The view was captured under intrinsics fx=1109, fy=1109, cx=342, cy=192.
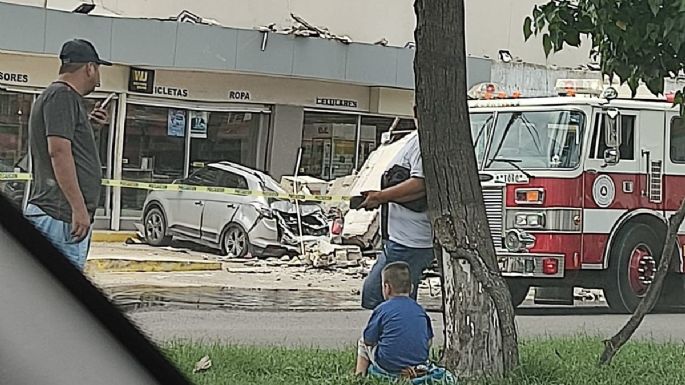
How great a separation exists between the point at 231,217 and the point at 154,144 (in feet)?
12.5

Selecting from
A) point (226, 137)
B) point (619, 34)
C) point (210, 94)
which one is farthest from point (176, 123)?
point (619, 34)

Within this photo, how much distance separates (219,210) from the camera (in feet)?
55.7

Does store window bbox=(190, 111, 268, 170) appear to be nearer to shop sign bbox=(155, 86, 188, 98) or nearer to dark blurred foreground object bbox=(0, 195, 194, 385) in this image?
shop sign bbox=(155, 86, 188, 98)

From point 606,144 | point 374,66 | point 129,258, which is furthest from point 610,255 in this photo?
point 374,66

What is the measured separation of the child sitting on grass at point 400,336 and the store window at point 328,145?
14.8 metres

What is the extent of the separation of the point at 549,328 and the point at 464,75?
4.72 meters

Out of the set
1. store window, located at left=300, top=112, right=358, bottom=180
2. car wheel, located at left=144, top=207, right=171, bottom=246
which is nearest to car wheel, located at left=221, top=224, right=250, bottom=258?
car wheel, located at left=144, top=207, right=171, bottom=246

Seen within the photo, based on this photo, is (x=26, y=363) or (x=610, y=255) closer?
(x=26, y=363)

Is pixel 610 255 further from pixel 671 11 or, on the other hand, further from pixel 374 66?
pixel 374 66

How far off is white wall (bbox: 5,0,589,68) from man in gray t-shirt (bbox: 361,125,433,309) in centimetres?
1232

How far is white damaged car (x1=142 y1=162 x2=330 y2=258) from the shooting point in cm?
1666

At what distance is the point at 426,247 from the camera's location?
21.9 feet

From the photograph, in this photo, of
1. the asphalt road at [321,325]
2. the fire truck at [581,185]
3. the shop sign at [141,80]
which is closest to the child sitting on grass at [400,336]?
the asphalt road at [321,325]

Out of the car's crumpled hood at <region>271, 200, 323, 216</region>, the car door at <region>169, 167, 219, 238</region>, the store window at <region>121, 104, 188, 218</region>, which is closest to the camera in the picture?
the car's crumpled hood at <region>271, 200, 323, 216</region>
